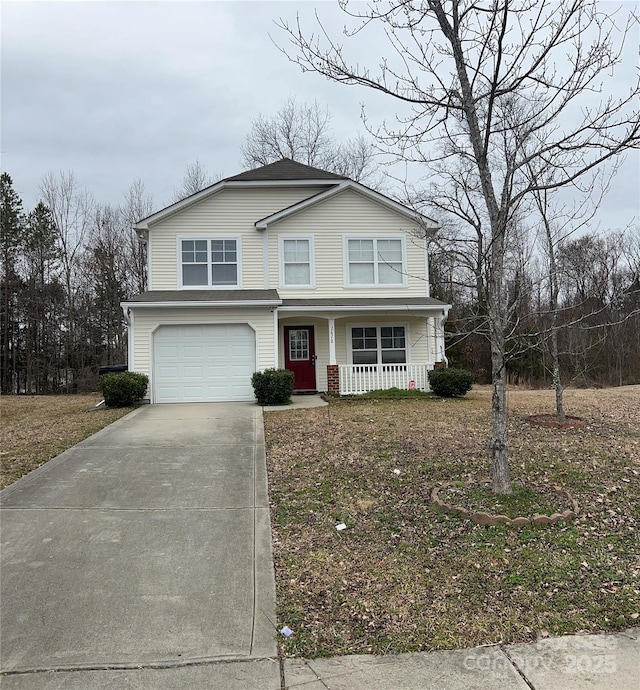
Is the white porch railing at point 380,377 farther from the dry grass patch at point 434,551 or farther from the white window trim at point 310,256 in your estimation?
the dry grass patch at point 434,551

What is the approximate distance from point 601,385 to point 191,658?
27977 millimetres

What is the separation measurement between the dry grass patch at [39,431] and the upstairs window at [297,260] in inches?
251

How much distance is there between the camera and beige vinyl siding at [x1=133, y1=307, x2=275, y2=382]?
13.9 metres

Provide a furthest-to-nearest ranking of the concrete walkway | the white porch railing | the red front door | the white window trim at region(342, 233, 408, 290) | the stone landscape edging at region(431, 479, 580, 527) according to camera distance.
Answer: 1. the red front door
2. the white window trim at region(342, 233, 408, 290)
3. the white porch railing
4. the stone landscape edging at region(431, 479, 580, 527)
5. the concrete walkway

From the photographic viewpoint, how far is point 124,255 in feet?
97.8

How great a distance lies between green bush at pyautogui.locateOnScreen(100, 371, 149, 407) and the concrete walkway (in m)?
6.69

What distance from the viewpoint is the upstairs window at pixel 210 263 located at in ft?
51.0

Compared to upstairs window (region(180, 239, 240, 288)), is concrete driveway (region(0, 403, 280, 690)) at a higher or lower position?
lower

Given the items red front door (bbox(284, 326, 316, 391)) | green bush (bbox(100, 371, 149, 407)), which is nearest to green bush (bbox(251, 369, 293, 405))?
red front door (bbox(284, 326, 316, 391))

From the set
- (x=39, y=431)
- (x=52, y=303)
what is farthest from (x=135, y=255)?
(x=39, y=431)

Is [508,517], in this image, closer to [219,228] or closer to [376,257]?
[376,257]

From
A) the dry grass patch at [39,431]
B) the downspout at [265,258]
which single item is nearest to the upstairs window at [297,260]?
the downspout at [265,258]

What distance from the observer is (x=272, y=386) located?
515 inches

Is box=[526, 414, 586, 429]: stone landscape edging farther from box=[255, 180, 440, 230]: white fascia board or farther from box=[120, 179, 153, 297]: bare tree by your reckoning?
box=[120, 179, 153, 297]: bare tree
